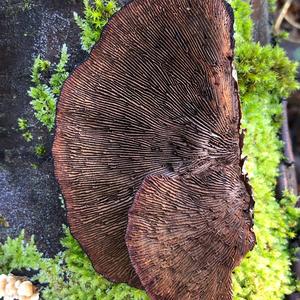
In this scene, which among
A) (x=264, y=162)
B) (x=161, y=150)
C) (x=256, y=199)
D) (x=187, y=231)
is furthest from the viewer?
(x=264, y=162)

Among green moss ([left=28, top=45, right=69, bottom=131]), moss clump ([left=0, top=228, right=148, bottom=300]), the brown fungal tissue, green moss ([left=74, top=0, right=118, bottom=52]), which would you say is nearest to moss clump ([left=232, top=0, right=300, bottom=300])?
the brown fungal tissue

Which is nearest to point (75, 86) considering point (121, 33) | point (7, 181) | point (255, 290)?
point (121, 33)

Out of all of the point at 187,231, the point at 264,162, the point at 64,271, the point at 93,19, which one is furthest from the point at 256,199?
the point at 93,19

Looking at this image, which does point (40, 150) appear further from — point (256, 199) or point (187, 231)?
point (256, 199)

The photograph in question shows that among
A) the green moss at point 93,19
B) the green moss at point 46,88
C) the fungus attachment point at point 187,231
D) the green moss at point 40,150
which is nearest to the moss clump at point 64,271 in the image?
the green moss at point 40,150

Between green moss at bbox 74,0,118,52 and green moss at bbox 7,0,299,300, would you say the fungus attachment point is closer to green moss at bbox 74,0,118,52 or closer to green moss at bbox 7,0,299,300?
green moss at bbox 7,0,299,300

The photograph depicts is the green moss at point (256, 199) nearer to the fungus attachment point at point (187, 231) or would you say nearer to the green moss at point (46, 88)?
the green moss at point (46, 88)

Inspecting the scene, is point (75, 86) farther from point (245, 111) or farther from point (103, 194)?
point (245, 111)
